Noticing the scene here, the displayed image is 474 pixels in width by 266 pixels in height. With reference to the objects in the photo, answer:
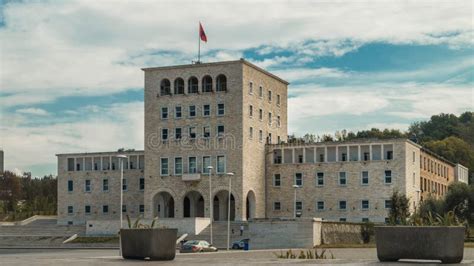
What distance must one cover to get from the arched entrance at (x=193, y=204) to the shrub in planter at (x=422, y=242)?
6161 centimetres

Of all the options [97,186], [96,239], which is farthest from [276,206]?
[97,186]

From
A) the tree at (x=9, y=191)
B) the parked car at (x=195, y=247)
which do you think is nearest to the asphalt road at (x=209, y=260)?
the parked car at (x=195, y=247)

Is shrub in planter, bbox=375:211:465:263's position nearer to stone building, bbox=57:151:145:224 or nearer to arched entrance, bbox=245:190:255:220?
arched entrance, bbox=245:190:255:220

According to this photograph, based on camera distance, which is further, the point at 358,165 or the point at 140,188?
the point at 140,188

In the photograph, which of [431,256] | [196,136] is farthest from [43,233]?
[431,256]

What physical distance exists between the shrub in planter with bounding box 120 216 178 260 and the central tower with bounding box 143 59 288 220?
52277 millimetres

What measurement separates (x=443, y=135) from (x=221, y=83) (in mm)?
70863

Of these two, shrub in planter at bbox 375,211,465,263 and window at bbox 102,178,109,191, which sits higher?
window at bbox 102,178,109,191

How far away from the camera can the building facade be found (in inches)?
3312

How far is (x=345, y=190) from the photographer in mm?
85125

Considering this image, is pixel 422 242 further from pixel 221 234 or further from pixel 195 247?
pixel 221 234

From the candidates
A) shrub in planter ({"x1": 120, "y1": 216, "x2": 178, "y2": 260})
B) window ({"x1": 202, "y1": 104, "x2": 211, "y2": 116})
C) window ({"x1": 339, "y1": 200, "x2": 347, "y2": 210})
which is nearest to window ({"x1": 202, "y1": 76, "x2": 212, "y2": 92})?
window ({"x1": 202, "y1": 104, "x2": 211, "y2": 116})

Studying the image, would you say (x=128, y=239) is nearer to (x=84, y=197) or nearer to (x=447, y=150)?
(x=84, y=197)

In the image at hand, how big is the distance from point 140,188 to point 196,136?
12453 millimetres
